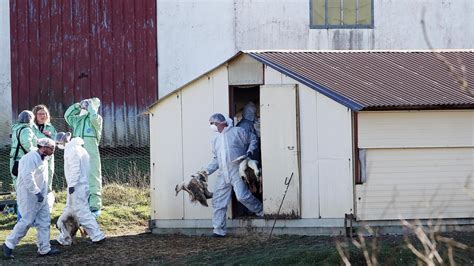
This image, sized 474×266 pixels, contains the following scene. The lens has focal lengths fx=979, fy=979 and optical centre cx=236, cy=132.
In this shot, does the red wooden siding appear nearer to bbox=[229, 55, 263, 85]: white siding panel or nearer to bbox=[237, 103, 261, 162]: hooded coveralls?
bbox=[237, 103, 261, 162]: hooded coveralls

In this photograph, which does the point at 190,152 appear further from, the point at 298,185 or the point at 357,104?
the point at 357,104

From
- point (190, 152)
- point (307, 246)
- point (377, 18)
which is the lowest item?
point (307, 246)

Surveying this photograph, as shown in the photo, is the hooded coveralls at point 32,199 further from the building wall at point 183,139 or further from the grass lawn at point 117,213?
the building wall at point 183,139

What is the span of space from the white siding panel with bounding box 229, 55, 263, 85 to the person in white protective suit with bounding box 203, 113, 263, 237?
1.94 ft

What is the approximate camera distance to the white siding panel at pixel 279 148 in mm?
12266

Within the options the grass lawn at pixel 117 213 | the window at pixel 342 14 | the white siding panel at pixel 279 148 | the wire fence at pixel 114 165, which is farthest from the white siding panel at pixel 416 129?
the window at pixel 342 14

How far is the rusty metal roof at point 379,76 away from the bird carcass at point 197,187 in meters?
1.70

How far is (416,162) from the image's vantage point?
11.8 meters

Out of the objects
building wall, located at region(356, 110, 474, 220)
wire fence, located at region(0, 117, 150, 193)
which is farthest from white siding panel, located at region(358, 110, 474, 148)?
wire fence, located at region(0, 117, 150, 193)

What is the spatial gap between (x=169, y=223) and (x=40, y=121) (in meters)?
2.30

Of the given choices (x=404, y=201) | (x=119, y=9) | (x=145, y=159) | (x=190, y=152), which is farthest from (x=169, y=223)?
(x=119, y=9)

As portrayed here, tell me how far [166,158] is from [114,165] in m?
6.16

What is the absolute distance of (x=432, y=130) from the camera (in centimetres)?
1187

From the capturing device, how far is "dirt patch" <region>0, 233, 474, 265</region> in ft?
33.8
